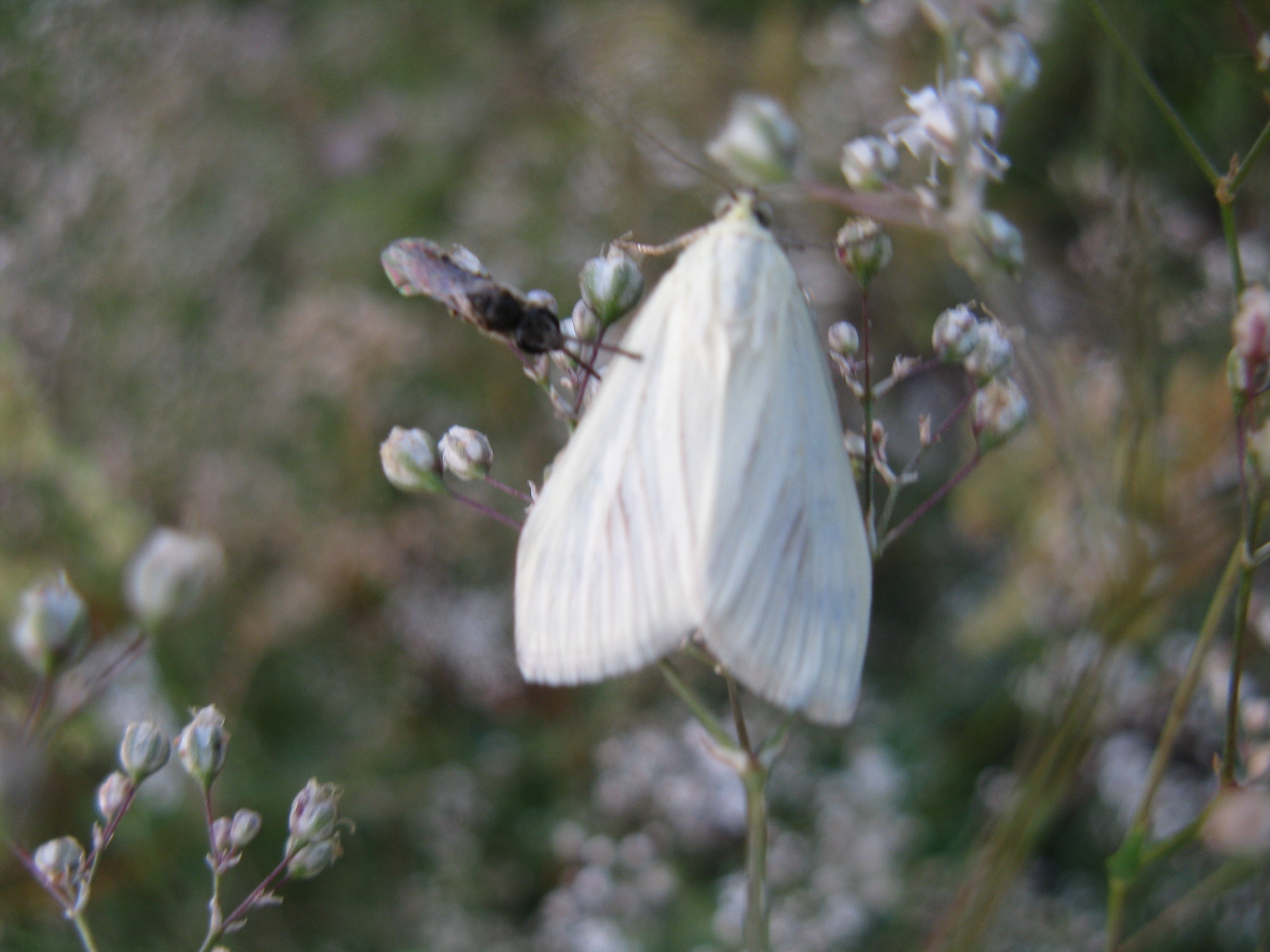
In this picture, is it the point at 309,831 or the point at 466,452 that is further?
the point at 466,452

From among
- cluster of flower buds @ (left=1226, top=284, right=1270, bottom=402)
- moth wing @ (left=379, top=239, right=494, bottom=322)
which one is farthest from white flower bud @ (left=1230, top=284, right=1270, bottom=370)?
moth wing @ (left=379, top=239, right=494, bottom=322)

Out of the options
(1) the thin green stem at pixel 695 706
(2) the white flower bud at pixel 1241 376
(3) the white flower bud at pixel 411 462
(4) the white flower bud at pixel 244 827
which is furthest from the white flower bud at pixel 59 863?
(2) the white flower bud at pixel 1241 376

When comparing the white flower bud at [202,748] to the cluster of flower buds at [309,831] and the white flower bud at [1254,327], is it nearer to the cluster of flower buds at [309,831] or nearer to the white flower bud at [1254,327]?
the cluster of flower buds at [309,831]

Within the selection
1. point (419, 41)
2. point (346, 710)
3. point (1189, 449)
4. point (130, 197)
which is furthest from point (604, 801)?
point (419, 41)

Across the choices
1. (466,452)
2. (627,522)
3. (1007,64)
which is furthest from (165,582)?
(1007,64)

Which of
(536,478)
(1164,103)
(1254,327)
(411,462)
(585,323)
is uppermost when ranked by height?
(1164,103)

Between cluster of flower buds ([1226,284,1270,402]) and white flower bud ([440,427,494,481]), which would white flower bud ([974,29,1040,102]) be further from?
white flower bud ([440,427,494,481])

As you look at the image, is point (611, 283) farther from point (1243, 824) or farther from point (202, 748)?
point (1243, 824)

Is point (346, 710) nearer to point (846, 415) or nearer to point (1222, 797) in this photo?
point (846, 415)
